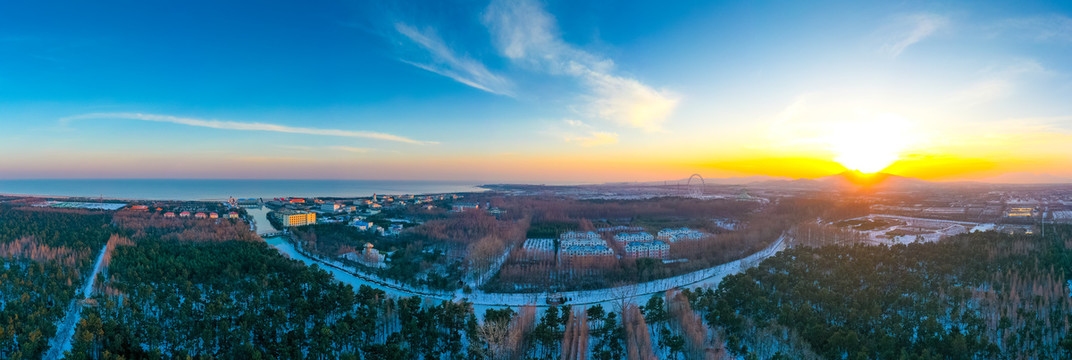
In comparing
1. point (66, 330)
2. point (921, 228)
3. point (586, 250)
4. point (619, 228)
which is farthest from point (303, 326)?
point (921, 228)

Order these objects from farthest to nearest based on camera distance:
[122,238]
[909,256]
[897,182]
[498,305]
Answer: [897,182]
[122,238]
[909,256]
[498,305]

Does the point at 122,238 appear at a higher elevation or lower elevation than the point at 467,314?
higher

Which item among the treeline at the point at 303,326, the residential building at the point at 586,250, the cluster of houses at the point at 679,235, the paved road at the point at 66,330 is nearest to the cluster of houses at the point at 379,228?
the residential building at the point at 586,250

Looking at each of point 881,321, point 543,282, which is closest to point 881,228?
point 881,321

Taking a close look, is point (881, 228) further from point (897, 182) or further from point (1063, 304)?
point (897, 182)

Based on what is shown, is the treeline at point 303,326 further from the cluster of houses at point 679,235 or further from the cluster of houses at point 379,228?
the cluster of houses at point 679,235

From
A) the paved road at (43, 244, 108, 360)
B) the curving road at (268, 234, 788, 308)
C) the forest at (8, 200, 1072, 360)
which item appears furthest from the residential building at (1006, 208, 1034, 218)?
the paved road at (43, 244, 108, 360)

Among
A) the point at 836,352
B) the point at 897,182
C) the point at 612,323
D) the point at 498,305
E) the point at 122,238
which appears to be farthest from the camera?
the point at 897,182
